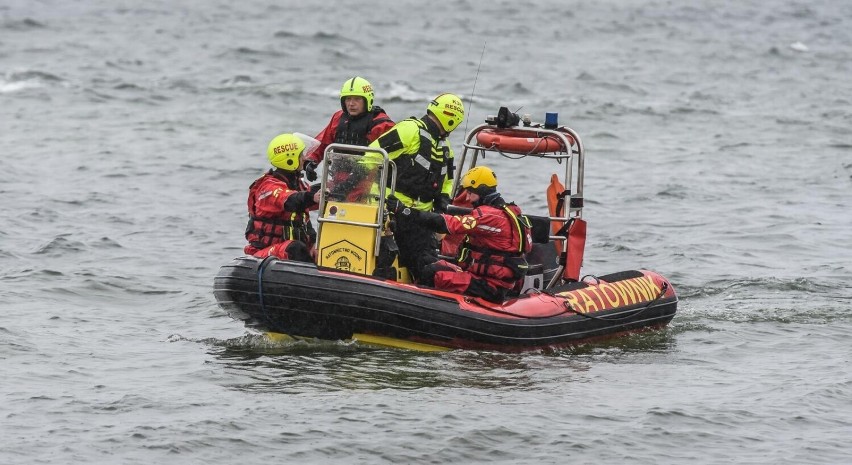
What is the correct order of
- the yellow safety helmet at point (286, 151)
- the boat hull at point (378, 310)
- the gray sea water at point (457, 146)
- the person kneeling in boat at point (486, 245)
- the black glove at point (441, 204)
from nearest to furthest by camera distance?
the gray sea water at point (457, 146), the boat hull at point (378, 310), the person kneeling in boat at point (486, 245), the yellow safety helmet at point (286, 151), the black glove at point (441, 204)

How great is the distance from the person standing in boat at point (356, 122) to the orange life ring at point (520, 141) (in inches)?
31.8

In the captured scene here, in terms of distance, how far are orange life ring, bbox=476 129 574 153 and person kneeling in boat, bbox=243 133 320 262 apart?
1.35 meters

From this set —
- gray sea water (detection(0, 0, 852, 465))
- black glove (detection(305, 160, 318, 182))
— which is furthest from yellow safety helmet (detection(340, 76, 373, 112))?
gray sea water (detection(0, 0, 852, 465))

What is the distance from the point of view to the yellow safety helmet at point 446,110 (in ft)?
31.9

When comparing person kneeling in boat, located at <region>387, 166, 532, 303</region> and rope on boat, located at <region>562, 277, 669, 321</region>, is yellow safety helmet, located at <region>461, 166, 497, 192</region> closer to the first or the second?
person kneeling in boat, located at <region>387, 166, 532, 303</region>

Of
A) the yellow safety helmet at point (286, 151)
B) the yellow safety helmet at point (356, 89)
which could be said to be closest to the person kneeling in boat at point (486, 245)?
the yellow safety helmet at point (286, 151)

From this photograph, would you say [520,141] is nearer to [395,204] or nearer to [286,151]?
[395,204]

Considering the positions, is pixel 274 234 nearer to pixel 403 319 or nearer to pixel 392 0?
pixel 403 319

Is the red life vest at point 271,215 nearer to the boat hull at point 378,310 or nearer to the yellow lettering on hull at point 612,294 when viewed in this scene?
the boat hull at point 378,310

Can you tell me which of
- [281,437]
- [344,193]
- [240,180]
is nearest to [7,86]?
[240,180]

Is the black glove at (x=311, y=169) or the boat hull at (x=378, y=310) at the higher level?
the black glove at (x=311, y=169)

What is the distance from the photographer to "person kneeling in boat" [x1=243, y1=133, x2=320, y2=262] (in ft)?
31.3

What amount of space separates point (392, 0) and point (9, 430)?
33.1m

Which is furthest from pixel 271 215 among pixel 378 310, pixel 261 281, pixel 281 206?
pixel 378 310
